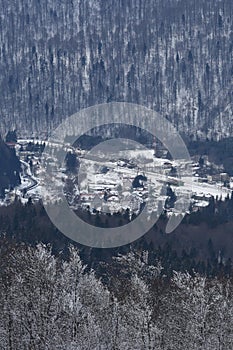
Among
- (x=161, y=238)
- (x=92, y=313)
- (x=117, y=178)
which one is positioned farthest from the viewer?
(x=117, y=178)

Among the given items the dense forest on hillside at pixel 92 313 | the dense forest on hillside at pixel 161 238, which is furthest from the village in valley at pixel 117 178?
the dense forest on hillside at pixel 92 313

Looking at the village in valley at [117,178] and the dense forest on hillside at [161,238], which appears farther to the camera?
the village in valley at [117,178]

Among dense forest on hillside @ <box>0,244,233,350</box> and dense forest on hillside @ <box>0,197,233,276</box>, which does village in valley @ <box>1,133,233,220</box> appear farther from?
dense forest on hillside @ <box>0,244,233,350</box>

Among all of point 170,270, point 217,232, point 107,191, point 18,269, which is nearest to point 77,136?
point 107,191

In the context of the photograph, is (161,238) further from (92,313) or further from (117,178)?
(117,178)

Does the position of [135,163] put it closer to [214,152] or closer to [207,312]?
[214,152]

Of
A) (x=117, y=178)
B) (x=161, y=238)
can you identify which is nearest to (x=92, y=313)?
(x=161, y=238)

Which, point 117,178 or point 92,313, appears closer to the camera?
point 92,313

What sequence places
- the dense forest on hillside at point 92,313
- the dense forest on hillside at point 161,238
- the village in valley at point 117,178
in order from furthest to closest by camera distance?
1. the village in valley at point 117,178
2. the dense forest on hillside at point 161,238
3. the dense forest on hillside at point 92,313

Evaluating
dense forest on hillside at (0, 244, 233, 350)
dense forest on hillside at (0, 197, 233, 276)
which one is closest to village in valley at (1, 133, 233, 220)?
dense forest on hillside at (0, 197, 233, 276)

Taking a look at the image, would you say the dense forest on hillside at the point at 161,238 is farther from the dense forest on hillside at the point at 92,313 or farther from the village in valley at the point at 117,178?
the dense forest on hillside at the point at 92,313

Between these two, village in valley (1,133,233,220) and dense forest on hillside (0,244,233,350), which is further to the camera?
village in valley (1,133,233,220)
